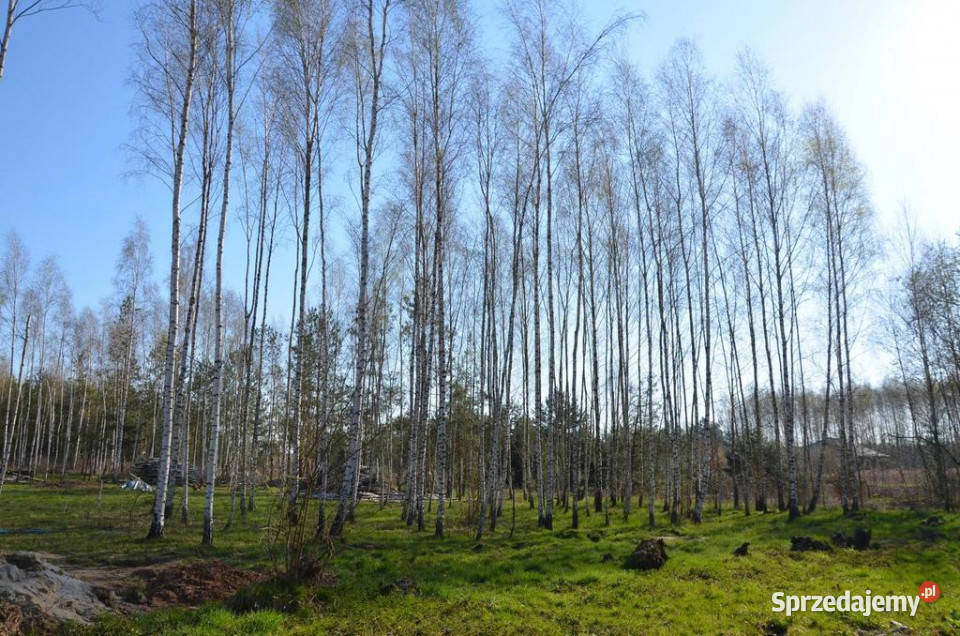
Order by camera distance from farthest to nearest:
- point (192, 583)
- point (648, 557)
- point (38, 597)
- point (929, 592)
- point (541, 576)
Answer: point (648, 557), point (541, 576), point (929, 592), point (192, 583), point (38, 597)

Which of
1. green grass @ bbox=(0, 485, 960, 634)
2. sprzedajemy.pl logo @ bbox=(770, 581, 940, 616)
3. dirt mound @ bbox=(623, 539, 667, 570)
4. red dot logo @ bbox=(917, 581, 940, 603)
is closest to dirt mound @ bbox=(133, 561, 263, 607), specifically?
green grass @ bbox=(0, 485, 960, 634)

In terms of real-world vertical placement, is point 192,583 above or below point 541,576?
above

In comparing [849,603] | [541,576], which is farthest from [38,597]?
[849,603]

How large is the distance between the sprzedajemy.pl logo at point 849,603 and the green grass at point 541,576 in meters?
0.15

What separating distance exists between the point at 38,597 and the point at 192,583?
6.07ft

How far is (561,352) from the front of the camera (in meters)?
22.0

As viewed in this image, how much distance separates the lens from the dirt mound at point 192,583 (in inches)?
247

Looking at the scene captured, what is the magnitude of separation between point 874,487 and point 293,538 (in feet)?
117

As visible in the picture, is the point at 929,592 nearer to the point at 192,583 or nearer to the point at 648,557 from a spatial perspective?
the point at 648,557

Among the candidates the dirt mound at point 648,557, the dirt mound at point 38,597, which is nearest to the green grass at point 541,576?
the dirt mound at point 648,557

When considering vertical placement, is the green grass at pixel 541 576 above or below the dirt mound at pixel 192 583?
below

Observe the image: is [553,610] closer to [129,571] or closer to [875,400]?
[129,571]

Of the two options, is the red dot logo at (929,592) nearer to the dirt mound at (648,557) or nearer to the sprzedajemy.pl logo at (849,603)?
the sprzedajemy.pl logo at (849,603)

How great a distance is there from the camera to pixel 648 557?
8781 mm
